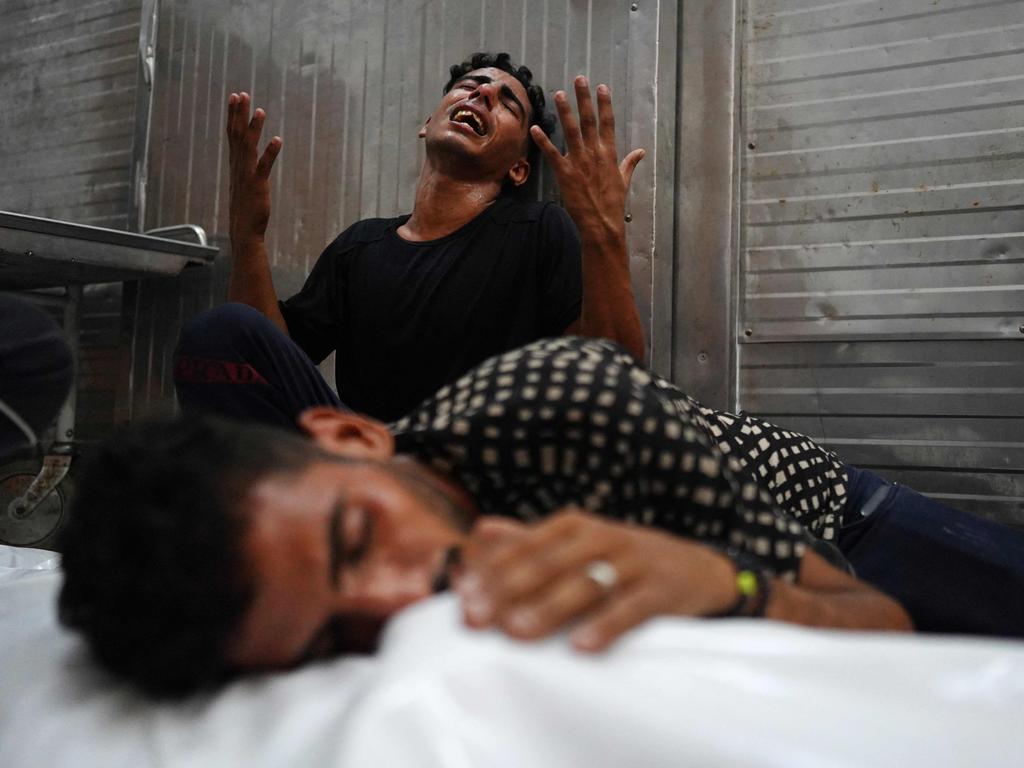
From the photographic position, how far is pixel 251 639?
0.72m

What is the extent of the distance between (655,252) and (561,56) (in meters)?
0.61

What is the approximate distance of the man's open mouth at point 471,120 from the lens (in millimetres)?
2213

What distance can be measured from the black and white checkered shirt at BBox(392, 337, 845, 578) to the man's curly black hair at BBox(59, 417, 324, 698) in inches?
9.3

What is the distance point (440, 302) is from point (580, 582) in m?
1.55

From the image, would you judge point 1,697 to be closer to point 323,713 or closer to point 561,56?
point 323,713

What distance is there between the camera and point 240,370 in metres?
1.55

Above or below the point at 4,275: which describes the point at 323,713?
below

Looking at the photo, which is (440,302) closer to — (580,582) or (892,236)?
(892,236)

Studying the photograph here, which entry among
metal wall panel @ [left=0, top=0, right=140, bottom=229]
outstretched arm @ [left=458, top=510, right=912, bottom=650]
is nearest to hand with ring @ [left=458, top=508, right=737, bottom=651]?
outstretched arm @ [left=458, top=510, right=912, bottom=650]

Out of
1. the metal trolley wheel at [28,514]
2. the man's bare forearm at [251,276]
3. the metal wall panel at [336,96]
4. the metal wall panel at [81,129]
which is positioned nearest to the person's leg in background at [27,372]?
the man's bare forearm at [251,276]

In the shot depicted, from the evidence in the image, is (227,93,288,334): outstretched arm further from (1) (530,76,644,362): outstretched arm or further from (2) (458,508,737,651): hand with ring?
(2) (458,508,737,651): hand with ring

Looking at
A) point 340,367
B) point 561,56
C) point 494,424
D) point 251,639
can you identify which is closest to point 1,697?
point 251,639

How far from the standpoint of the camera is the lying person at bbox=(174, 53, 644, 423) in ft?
A: 6.75

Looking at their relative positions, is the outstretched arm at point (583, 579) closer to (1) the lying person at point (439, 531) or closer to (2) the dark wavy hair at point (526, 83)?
(1) the lying person at point (439, 531)
